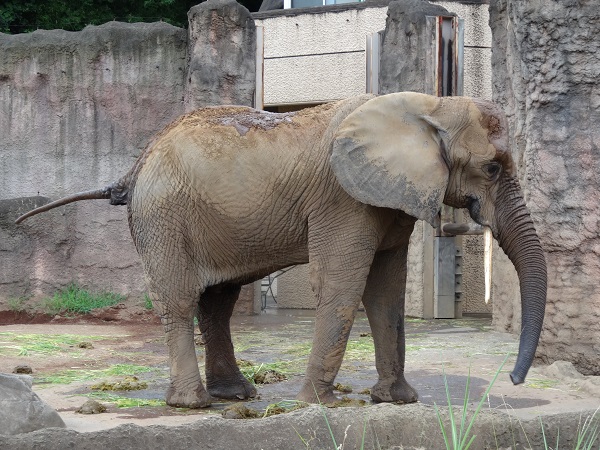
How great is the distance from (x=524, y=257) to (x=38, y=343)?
4.94 m

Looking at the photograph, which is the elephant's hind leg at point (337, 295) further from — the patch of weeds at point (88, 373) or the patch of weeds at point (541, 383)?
the patch of weeds at point (88, 373)

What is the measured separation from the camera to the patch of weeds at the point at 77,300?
11656 mm

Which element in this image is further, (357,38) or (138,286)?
(357,38)

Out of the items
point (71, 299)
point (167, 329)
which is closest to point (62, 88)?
point (71, 299)

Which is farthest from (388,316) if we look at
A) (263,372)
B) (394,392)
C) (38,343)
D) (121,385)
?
(38,343)

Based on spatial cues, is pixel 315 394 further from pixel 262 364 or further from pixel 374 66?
pixel 374 66

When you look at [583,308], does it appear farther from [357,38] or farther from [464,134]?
[357,38]

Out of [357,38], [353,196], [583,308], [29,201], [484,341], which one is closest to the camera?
[353,196]

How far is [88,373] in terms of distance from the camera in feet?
23.9

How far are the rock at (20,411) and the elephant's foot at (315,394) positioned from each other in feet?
4.35

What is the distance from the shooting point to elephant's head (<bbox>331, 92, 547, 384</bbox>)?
546 cm

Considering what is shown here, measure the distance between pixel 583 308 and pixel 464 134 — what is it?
6.98 ft

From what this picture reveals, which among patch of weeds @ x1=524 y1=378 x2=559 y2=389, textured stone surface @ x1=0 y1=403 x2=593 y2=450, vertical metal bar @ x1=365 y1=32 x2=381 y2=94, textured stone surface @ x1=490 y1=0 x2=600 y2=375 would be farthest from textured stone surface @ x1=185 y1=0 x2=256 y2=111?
textured stone surface @ x1=0 y1=403 x2=593 y2=450

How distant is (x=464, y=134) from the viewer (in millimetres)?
5586
